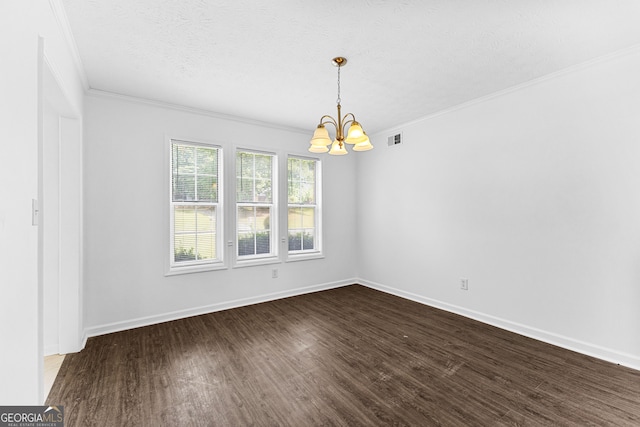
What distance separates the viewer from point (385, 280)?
5.06 meters

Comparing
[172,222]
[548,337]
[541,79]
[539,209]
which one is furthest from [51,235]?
[541,79]

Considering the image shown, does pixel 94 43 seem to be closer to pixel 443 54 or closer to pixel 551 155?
pixel 443 54

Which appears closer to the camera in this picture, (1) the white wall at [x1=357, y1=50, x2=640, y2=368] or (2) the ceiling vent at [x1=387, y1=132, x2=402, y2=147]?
(1) the white wall at [x1=357, y1=50, x2=640, y2=368]

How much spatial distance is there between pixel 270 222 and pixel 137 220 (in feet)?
6.06

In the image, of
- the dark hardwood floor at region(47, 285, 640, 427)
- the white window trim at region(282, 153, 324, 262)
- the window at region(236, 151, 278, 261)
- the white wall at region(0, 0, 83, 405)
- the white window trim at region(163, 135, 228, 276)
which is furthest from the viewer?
the white window trim at region(282, 153, 324, 262)

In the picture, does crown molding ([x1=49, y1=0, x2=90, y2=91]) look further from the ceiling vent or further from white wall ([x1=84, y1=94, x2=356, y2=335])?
the ceiling vent

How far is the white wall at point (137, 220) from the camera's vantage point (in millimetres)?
3332

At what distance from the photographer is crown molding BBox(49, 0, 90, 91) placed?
199 cm

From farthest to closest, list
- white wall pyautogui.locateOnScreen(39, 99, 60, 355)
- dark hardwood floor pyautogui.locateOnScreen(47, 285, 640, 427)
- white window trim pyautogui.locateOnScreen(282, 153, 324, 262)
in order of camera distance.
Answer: white window trim pyautogui.locateOnScreen(282, 153, 324, 262) < white wall pyautogui.locateOnScreen(39, 99, 60, 355) < dark hardwood floor pyautogui.locateOnScreen(47, 285, 640, 427)

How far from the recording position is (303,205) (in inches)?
199

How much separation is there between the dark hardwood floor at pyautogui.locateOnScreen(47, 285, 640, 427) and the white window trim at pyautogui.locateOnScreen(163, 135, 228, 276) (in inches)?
28.6

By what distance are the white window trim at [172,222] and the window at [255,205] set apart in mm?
250
